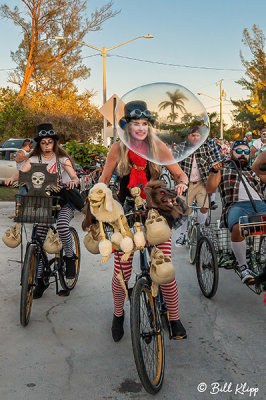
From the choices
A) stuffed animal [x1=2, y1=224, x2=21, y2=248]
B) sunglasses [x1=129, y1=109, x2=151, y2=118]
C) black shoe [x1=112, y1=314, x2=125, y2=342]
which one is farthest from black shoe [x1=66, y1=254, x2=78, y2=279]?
sunglasses [x1=129, y1=109, x2=151, y2=118]

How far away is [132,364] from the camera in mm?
3490

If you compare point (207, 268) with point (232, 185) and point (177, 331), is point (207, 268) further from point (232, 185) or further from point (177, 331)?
point (177, 331)

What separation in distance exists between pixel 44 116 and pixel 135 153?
32.8m

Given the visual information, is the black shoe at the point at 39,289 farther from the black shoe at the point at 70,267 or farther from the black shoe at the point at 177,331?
the black shoe at the point at 177,331

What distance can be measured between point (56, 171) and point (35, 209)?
906mm

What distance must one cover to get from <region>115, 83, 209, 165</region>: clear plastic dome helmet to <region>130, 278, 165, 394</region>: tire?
0.96m

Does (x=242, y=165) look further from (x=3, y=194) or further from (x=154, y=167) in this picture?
(x=3, y=194)

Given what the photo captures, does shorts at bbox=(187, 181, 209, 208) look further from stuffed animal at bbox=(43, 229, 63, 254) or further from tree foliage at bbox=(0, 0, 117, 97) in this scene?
tree foliage at bbox=(0, 0, 117, 97)

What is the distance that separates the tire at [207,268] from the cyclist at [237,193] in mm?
255

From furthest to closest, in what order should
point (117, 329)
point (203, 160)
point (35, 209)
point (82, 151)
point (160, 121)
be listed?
point (82, 151) → point (203, 160) → point (35, 209) → point (117, 329) → point (160, 121)

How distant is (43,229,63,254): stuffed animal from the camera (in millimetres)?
4625

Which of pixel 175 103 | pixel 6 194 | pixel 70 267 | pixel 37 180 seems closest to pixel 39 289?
pixel 70 267

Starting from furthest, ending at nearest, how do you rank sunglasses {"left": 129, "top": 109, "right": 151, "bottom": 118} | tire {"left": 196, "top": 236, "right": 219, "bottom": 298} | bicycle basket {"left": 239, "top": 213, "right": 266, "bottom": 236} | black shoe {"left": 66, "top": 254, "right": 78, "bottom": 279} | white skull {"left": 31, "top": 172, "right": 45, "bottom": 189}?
black shoe {"left": 66, "top": 254, "right": 78, "bottom": 279}
tire {"left": 196, "top": 236, "right": 219, "bottom": 298}
white skull {"left": 31, "top": 172, "right": 45, "bottom": 189}
bicycle basket {"left": 239, "top": 213, "right": 266, "bottom": 236}
sunglasses {"left": 129, "top": 109, "right": 151, "bottom": 118}

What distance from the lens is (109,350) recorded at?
3.75 m
